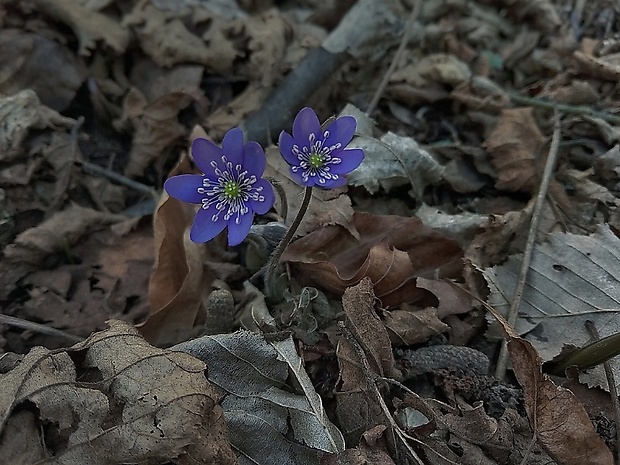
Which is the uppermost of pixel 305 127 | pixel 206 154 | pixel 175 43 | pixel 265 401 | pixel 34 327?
pixel 305 127

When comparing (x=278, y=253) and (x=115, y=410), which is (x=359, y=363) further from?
(x=115, y=410)

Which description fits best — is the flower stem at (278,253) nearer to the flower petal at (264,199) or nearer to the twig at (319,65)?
the flower petal at (264,199)

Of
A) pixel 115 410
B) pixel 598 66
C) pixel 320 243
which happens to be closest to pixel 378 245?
pixel 320 243

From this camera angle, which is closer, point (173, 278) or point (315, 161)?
point (315, 161)

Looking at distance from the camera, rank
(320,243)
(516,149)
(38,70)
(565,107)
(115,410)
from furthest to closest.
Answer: (38,70)
(565,107)
(516,149)
(320,243)
(115,410)

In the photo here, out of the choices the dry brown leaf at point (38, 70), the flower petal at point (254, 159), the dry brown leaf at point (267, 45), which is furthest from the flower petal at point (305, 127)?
the dry brown leaf at point (38, 70)

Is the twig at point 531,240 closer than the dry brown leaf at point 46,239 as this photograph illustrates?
Yes

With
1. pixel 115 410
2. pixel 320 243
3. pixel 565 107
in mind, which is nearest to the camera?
pixel 115 410
